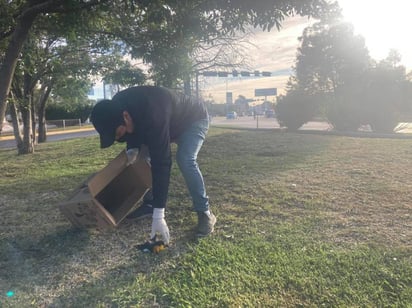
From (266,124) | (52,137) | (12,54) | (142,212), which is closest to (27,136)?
(12,54)

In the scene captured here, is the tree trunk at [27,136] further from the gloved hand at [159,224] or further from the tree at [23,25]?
the gloved hand at [159,224]

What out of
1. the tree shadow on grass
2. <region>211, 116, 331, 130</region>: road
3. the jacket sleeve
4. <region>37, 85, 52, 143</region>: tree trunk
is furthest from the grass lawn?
<region>211, 116, 331, 130</region>: road

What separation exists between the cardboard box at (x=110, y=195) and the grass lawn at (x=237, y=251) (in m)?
0.16

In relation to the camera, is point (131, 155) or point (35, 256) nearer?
point (35, 256)

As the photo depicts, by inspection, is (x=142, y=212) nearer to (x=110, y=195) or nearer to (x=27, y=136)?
(x=110, y=195)

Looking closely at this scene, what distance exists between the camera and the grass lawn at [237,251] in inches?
87.7

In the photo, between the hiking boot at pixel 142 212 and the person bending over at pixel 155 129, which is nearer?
the person bending over at pixel 155 129

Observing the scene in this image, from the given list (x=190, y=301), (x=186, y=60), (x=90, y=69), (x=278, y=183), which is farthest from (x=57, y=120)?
(x=190, y=301)

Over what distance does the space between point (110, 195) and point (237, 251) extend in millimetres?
1581

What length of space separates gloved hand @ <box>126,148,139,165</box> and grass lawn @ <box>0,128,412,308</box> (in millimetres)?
560

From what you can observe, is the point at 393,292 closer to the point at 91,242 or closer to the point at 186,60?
the point at 91,242

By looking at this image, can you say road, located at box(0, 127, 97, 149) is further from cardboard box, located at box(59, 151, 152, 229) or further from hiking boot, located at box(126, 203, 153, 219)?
hiking boot, located at box(126, 203, 153, 219)

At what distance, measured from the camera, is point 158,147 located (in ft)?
8.51

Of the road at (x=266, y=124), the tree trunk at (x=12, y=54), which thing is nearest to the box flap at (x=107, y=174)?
the tree trunk at (x=12, y=54)
